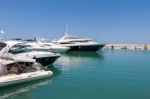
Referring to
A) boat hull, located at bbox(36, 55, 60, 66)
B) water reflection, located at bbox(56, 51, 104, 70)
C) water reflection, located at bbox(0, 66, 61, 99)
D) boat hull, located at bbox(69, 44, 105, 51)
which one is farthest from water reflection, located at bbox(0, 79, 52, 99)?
boat hull, located at bbox(69, 44, 105, 51)

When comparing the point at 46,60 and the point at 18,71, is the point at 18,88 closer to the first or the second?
the point at 18,71

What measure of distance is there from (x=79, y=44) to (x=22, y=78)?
139ft

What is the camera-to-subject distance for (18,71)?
16188 millimetres

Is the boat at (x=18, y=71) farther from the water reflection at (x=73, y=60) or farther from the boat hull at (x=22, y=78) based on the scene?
the water reflection at (x=73, y=60)

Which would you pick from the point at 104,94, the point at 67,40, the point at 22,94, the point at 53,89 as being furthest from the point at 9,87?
the point at 67,40

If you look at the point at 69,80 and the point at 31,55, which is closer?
the point at 69,80

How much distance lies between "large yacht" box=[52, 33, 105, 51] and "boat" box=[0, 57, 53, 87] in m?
39.3

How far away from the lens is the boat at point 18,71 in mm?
14727

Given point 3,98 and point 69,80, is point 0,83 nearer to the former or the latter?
point 3,98

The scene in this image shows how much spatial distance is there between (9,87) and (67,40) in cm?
4493

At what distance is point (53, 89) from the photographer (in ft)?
47.1

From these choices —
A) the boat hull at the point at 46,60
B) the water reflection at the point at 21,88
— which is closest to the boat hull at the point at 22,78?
the water reflection at the point at 21,88

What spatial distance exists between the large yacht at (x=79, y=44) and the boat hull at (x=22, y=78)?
39492mm

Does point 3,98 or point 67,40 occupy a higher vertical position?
point 67,40
